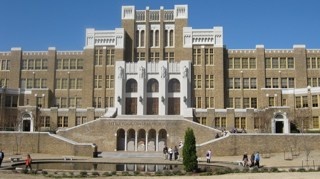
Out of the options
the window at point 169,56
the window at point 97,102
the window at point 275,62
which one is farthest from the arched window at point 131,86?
the window at point 275,62

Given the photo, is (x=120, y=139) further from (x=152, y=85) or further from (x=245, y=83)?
(x=245, y=83)

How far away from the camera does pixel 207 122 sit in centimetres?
6562

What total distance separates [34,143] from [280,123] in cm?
3255

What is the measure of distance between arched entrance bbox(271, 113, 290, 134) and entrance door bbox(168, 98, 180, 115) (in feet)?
47.5

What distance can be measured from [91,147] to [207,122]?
2141cm

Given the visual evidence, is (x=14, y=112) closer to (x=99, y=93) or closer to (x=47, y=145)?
(x=99, y=93)

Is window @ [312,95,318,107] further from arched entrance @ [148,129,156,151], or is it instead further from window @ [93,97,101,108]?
window @ [93,97,101,108]

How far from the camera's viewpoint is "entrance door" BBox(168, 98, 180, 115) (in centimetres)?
6725

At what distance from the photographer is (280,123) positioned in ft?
201

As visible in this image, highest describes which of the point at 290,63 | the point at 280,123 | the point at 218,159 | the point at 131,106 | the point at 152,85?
the point at 290,63

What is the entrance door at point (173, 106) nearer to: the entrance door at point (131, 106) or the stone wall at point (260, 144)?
the entrance door at point (131, 106)

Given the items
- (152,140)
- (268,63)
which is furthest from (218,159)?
(268,63)

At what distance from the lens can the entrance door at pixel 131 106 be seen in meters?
67.3

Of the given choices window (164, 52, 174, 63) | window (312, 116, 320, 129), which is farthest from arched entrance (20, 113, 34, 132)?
window (312, 116, 320, 129)
